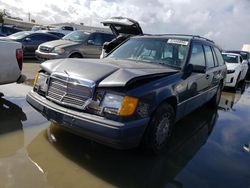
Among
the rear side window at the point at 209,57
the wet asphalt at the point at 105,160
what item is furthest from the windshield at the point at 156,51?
the wet asphalt at the point at 105,160

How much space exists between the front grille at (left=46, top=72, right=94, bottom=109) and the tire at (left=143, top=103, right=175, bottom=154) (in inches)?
36.3

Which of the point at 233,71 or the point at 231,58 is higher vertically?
the point at 231,58

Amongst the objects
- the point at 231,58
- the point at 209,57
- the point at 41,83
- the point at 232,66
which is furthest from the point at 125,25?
the point at 231,58

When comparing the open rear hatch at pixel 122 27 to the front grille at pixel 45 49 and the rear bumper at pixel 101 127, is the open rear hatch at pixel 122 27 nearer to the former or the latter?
the rear bumper at pixel 101 127

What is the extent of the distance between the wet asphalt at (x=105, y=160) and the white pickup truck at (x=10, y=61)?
606 millimetres

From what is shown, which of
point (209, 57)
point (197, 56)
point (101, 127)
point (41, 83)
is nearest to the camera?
point (101, 127)

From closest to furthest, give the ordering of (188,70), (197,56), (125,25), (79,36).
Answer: (188,70) → (197,56) → (125,25) → (79,36)

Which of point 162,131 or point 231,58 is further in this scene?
point 231,58

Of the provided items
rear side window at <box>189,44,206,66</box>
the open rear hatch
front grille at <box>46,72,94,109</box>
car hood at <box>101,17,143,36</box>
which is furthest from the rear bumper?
car hood at <box>101,17,143,36</box>

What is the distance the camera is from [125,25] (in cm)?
724

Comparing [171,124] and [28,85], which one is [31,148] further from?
[28,85]

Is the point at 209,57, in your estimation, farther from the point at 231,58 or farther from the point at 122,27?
the point at 231,58

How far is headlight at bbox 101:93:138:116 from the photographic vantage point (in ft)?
10.7

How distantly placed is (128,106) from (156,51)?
75.0 inches
